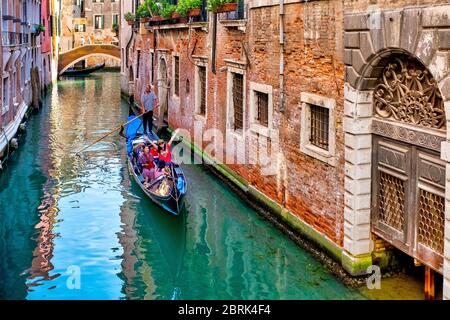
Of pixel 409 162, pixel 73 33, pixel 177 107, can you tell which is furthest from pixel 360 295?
pixel 73 33

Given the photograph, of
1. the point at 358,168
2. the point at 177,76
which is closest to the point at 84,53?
the point at 177,76

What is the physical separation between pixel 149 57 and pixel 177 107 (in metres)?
4.94

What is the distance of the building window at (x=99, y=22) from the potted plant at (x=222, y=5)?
40.6 metres

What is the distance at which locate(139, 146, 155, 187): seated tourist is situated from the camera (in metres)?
11.2

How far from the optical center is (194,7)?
559 inches

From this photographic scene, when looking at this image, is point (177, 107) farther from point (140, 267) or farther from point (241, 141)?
point (140, 267)

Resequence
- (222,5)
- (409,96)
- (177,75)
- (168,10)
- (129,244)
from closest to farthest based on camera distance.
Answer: (409,96) < (129,244) < (222,5) < (168,10) < (177,75)

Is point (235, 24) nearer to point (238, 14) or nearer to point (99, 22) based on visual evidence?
point (238, 14)

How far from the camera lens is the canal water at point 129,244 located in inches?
287

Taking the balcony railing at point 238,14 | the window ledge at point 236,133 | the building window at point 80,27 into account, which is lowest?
the window ledge at point 236,133

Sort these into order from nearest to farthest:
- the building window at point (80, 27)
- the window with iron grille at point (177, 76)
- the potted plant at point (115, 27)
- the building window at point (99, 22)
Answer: the window with iron grille at point (177, 76) < the potted plant at point (115, 27) < the building window at point (99, 22) < the building window at point (80, 27)

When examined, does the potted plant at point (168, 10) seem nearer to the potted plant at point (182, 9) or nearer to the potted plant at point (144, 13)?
the potted plant at point (182, 9)

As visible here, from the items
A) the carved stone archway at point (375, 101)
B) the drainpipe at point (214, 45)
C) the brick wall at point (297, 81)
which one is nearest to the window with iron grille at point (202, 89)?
the drainpipe at point (214, 45)

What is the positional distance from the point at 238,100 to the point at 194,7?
334 cm
